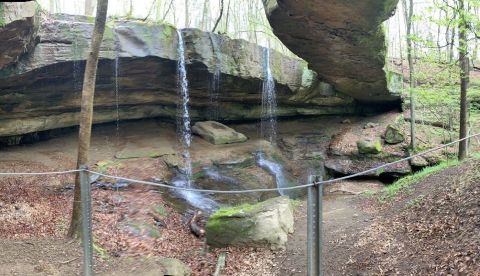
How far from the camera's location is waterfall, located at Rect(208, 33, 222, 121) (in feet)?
48.2

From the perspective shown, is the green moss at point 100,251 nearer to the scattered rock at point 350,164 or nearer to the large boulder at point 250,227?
the large boulder at point 250,227

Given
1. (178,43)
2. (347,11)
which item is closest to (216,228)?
(347,11)

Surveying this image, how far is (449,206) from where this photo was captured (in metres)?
6.79

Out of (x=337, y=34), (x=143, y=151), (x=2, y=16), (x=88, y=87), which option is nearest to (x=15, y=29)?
(x=2, y=16)

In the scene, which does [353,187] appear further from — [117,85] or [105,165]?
[117,85]

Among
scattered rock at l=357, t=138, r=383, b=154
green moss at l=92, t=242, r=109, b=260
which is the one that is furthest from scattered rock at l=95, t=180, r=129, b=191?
scattered rock at l=357, t=138, r=383, b=154

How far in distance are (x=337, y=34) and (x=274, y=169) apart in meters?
6.00

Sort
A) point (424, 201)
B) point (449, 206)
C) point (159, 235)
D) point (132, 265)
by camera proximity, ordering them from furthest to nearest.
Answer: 1. point (159, 235)
2. point (424, 201)
3. point (132, 265)
4. point (449, 206)

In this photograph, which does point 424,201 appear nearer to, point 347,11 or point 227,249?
point 227,249

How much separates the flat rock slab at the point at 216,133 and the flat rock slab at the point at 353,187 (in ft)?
14.3

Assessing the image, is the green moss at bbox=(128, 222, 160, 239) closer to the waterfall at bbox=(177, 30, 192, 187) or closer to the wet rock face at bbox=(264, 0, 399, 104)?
the waterfall at bbox=(177, 30, 192, 187)

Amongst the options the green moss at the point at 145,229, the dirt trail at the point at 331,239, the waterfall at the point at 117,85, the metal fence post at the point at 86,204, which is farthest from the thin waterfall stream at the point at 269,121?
the metal fence post at the point at 86,204

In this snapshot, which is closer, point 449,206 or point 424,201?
point 449,206

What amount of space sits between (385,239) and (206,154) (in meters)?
8.99
